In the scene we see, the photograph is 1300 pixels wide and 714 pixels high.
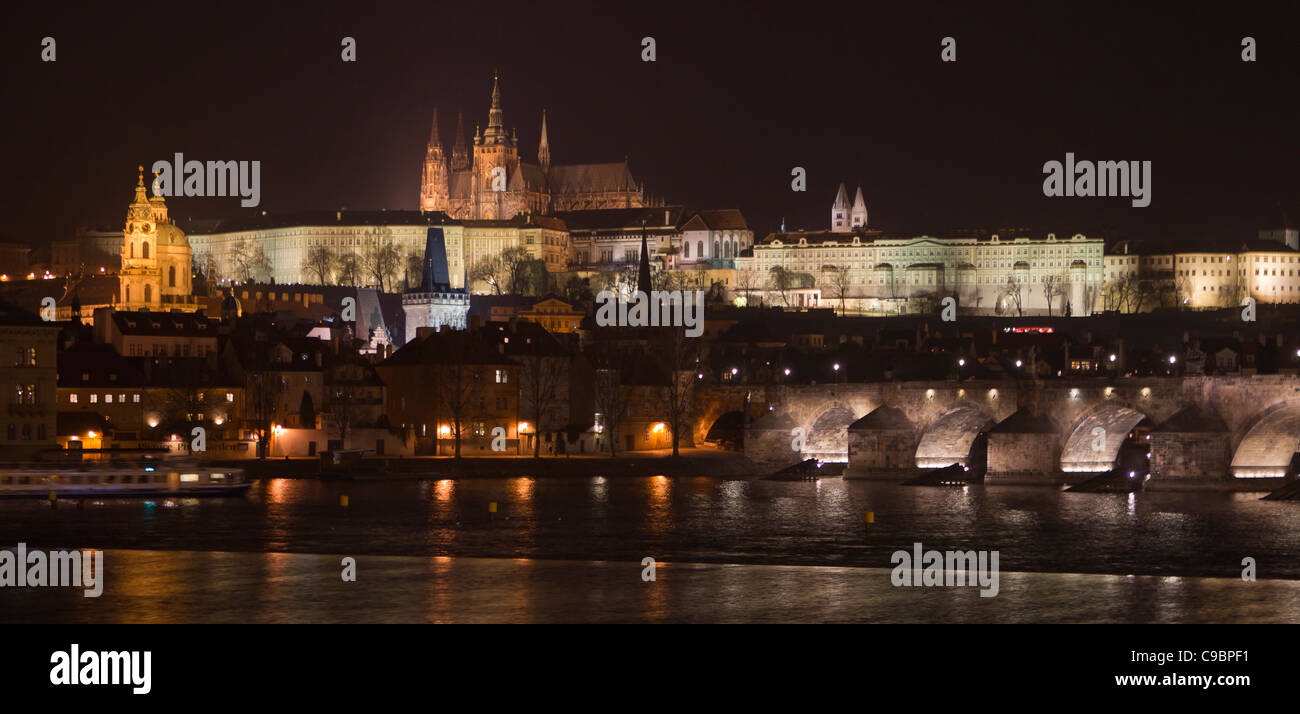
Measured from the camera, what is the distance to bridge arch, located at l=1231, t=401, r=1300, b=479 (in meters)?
63.7

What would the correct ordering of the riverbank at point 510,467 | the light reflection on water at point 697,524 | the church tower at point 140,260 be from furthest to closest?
the church tower at point 140,260 → the riverbank at point 510,467 → the light reflection on water at point 697,524

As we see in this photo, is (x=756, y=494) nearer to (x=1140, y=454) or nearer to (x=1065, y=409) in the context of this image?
(x=1065, y=409)

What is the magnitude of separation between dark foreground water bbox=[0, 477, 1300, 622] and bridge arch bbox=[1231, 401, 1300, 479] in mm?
3012

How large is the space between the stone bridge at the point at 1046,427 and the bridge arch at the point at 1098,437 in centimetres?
4

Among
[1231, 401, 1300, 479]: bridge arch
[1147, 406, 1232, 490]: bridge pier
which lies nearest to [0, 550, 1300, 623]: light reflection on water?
[1231, 401, 1300, 479]: bridge arch

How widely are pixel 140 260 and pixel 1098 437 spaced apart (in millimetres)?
79721

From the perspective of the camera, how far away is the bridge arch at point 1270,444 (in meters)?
63.7

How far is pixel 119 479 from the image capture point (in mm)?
59188

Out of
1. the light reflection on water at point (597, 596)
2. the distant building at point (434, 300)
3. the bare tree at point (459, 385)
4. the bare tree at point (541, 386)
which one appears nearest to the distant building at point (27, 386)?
the bare tree at point (459, 385)

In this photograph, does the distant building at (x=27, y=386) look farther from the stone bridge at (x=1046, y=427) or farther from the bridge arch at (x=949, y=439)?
the bridge arch at (x=949, y=439)

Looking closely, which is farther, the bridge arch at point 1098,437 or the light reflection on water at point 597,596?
the bridge arch at point 1098,437

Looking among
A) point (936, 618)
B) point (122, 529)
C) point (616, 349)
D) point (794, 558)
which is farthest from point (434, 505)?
point (616, 349)

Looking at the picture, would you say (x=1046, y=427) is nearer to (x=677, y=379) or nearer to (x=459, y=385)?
(x=677, y=379)

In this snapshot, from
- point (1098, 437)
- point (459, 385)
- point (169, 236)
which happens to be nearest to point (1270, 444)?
point (1098, 437)
